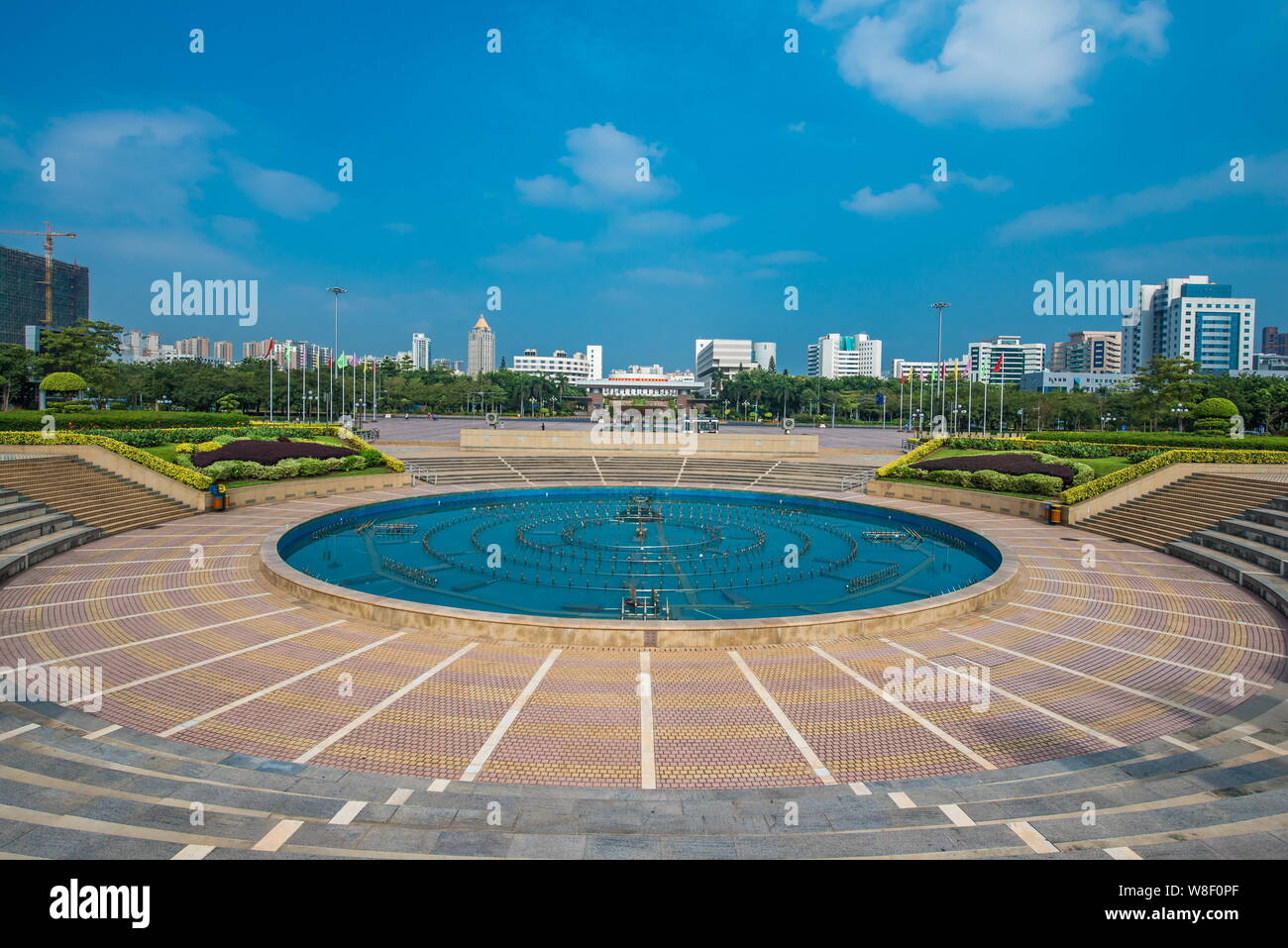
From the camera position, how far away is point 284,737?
364 inches

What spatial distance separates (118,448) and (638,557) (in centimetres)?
1929

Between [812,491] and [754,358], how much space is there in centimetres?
15967

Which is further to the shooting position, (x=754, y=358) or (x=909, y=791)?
(x=754, y=358)

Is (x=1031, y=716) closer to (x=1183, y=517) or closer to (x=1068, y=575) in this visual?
(x=1068, y=575)

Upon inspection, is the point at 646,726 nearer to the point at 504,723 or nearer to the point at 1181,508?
the point at 504,723

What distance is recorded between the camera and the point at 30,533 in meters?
19.2

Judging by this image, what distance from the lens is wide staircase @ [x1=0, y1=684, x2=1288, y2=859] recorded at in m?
6.22

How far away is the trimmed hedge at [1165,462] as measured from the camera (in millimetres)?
26047

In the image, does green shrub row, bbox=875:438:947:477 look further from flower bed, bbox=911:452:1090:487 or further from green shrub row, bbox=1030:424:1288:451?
green shrub row, bbox=1030:424:1288:451

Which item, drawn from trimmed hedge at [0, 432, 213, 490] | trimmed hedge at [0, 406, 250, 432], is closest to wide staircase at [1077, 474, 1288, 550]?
trimmed hedge at [0, 432, 213, 490]

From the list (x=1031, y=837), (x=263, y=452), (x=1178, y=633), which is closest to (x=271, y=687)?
(x=1031, y=837)

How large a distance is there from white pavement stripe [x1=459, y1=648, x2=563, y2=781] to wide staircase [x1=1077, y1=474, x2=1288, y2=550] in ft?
65.1
